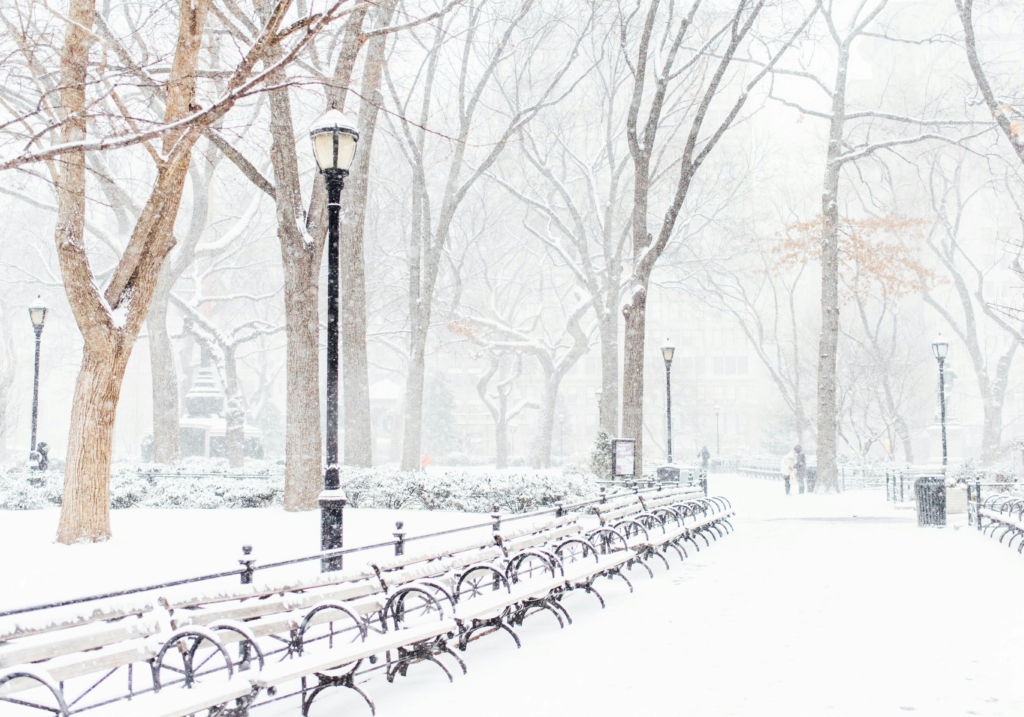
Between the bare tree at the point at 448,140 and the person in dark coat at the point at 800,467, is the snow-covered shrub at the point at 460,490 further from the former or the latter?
the person in dark coat at the point at 800,467

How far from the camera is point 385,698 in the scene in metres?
6.02

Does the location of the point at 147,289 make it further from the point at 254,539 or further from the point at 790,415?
the point at 790,415

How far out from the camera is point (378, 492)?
56.2ft

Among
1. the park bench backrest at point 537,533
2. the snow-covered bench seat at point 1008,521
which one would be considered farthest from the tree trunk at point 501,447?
the park bench backrest at point 537,533

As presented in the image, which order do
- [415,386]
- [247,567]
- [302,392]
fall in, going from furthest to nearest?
[415,386] < [302,392] < [247,567]

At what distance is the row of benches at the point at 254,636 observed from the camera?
465cm

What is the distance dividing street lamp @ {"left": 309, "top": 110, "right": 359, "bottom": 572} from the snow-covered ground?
203 centimetres

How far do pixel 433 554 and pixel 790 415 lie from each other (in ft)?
142

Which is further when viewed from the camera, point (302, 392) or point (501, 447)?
point (501, 447)

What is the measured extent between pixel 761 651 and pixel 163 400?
20522 millimetres

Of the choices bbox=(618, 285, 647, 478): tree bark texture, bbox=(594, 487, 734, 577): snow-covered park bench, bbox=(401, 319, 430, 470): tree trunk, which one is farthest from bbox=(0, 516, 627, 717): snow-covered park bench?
bbox=(401, 319, 430, 470): tree trunk

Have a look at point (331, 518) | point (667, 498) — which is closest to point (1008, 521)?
point (667, 498)

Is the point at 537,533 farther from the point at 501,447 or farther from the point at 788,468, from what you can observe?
the point at 501,447

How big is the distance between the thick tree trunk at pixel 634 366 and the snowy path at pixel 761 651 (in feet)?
25.3
